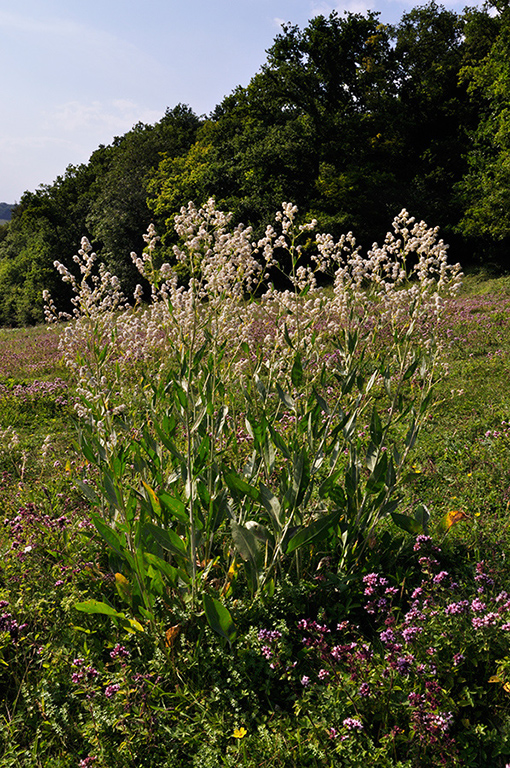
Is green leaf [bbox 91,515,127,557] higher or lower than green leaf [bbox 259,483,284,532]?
lower

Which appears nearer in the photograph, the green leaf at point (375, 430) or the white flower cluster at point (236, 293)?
the green leaf at point (375, 430)

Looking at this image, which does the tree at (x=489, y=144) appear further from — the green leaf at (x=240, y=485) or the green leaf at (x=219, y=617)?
the green leaf at (x=219, y=617)

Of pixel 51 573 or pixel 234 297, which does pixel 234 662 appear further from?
pixel 234 297

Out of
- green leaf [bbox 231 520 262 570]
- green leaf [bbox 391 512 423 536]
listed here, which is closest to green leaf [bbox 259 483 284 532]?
green leaf [bbox 231 520 262 570]

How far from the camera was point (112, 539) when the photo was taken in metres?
2.44

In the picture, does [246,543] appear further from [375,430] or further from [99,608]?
[375,430]

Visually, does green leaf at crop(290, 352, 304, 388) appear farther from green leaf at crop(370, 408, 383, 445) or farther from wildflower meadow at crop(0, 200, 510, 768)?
green leaf at crop(370, 408, 383, 445)

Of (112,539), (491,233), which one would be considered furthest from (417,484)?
(491,233)

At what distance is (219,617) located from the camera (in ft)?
6.89

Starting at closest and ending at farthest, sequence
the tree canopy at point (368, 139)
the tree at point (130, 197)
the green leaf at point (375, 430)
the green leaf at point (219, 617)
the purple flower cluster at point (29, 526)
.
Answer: the green leaf at point (219, 617) → the green leaf at point (375, 430) → the purple flower cluster at point (29, 526) → the tree canopy at point (368, 139) → the tree at point (130, 197)

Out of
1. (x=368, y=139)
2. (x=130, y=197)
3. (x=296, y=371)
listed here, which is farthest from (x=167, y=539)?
(x=130, y=197)

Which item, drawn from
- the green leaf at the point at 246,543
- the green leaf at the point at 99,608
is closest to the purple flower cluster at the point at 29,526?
the green leaf at the point at 99,608

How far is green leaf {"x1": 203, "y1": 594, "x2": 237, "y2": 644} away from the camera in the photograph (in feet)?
6.81

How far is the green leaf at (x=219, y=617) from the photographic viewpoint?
2076 millimetres
